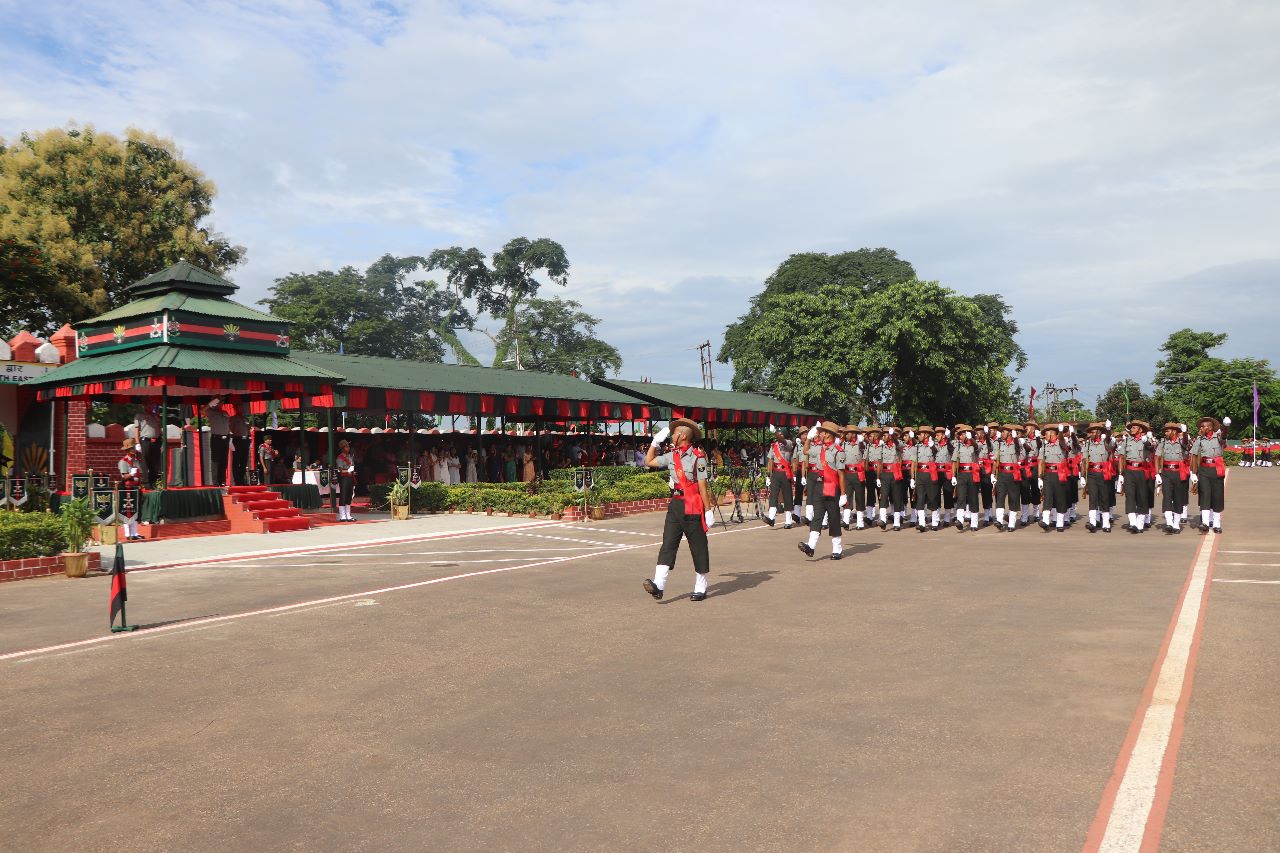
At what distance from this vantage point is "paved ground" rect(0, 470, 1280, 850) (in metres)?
4.28

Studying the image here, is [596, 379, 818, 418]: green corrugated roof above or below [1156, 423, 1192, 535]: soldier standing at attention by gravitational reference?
above

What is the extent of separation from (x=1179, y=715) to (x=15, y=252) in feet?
83.1

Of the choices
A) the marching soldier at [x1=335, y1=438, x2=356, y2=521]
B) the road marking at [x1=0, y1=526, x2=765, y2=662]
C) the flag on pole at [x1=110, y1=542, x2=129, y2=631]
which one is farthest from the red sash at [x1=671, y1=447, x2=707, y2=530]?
the marching soldier at [x1=335, y1=438, x2=356, y2=521]

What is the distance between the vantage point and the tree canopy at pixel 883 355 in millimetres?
44562

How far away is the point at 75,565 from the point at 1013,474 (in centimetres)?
1581

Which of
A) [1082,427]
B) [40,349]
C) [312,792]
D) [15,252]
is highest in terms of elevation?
[15,252]

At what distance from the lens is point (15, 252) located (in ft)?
73.7

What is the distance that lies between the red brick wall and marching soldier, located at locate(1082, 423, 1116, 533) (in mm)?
16491

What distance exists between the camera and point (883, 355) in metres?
44.3

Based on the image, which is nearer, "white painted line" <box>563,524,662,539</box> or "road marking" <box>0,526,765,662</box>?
"road marking" <box>0,526,765,662</box>

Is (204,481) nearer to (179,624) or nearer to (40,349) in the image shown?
(40,349)

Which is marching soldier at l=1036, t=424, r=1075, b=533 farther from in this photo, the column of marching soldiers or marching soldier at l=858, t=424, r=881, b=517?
marching soldier at l=858, t=424, r=881, b=517

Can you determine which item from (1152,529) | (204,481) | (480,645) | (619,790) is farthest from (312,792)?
(204,481)

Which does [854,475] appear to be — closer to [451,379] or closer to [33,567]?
[33,567]
